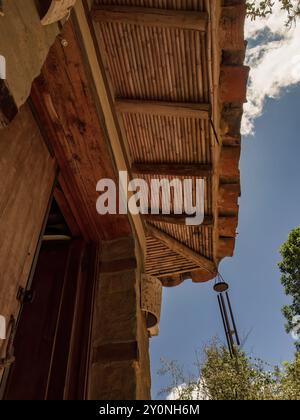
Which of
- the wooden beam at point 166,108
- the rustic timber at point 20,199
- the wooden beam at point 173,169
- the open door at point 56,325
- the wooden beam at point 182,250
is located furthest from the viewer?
the wooden beam at point 182,250

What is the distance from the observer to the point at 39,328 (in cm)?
251

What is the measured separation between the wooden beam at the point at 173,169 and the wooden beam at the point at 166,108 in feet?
1.87

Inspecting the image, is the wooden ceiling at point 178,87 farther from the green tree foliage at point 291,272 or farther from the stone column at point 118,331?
the green tree foliage at point 291,272

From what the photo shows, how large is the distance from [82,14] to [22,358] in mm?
2413

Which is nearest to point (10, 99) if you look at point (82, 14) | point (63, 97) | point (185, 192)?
point (63, 97)

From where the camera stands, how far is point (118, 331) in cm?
249

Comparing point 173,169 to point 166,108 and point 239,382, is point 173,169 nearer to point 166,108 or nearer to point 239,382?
point 166,108

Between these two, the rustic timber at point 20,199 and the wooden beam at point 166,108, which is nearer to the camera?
the rustic timber at point 20,199

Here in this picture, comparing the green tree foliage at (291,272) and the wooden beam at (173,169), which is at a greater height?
the green tree foliage at (291,272)

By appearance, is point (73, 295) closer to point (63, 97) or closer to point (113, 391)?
point (113, 391)

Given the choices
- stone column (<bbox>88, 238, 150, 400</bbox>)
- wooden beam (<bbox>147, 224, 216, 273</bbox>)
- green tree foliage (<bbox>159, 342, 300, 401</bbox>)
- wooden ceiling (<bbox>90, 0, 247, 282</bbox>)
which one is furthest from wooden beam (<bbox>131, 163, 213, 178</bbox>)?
green tree foliage (<bbox>159, 342, 300, 401</bbox>)

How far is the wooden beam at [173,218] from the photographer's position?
367 centimetres

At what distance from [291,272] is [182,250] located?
43.1 ft

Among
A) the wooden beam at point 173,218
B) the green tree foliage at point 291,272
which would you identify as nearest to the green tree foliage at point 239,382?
the green tree foliage at point 291,272
